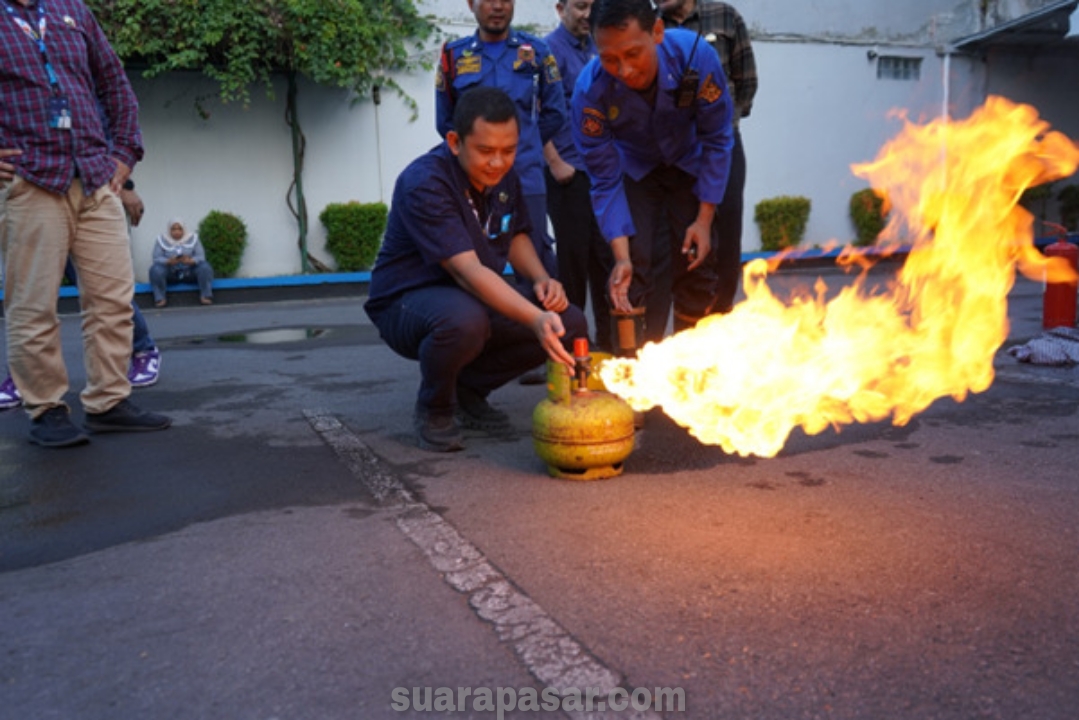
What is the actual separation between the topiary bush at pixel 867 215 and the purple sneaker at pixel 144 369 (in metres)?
14.3

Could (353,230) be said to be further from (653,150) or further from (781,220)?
(653,150)

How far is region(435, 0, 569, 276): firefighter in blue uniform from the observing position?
555 centimetres

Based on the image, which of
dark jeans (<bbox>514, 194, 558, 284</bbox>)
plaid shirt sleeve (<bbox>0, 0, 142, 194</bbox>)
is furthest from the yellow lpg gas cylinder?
plaid shirt sleeve (<bbox>0, 0, 142, 194</bbox>)

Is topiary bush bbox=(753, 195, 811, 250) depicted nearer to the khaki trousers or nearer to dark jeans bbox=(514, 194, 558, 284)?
dark jeans bbox=(514, 194, 558, 284)

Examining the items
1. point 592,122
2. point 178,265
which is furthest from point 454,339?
point 178,265

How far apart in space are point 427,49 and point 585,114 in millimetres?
10930

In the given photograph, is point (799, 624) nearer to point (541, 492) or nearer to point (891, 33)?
point (541, 492)

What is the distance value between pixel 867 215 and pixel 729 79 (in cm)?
1316

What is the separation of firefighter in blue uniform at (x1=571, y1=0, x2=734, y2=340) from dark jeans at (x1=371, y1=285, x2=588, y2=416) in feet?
1.63

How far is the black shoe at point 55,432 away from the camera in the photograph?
14.5 ft

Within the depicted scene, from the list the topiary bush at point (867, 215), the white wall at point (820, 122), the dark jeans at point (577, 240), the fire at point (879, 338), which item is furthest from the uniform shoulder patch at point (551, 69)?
the topiary bush at point (867, 215)

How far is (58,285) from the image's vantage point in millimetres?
4461

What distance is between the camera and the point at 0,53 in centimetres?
414

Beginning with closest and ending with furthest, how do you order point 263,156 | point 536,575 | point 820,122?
1. point 536,575
2. point 263,156
3. point 820,122
